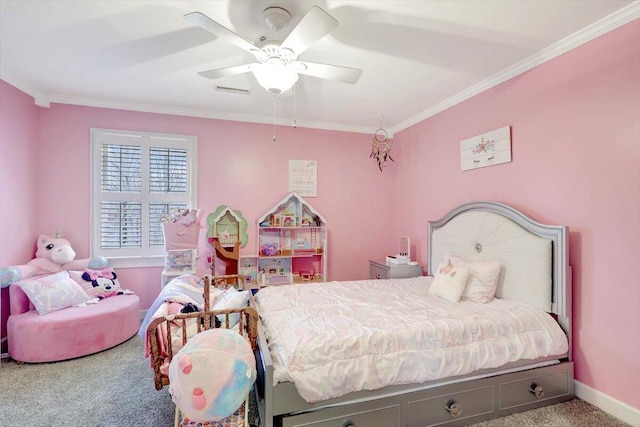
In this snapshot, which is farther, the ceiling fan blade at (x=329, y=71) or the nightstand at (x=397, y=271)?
the nightstand at (x=397, y=271)

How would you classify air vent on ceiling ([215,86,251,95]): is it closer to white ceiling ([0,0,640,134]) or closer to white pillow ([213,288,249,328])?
white ceiling ([0,0,640,134])

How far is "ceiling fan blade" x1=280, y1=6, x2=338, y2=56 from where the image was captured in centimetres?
137

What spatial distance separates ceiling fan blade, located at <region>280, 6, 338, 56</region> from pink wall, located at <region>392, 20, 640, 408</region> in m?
1.89

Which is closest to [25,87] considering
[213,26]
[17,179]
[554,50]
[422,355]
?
[17,179]

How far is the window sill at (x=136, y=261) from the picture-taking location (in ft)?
11.1

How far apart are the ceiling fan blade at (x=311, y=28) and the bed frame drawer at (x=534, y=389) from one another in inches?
92.2

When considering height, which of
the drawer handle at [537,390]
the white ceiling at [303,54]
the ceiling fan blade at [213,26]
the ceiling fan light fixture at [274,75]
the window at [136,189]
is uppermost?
the white ceiling at [303,54]

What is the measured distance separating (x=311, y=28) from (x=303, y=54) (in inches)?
36.6

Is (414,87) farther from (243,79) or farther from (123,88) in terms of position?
(123,88)

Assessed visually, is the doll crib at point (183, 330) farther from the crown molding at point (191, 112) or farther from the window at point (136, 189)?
the crown molding at point (191, 112)

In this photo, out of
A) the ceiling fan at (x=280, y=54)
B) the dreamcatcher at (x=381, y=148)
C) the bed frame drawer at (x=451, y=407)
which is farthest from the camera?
the dreamcatcher at (x=381, y=148)

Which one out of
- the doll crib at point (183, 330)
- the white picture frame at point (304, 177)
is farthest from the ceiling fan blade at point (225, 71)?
the white picture frame at point (304, 177)

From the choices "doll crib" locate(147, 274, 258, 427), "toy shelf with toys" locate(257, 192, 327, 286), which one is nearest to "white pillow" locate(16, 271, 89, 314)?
"doll crib" locate(147, 274, 258, 427)

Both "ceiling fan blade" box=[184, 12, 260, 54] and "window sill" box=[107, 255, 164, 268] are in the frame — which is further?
"window sill" box=[107, 255, 164, 268]
